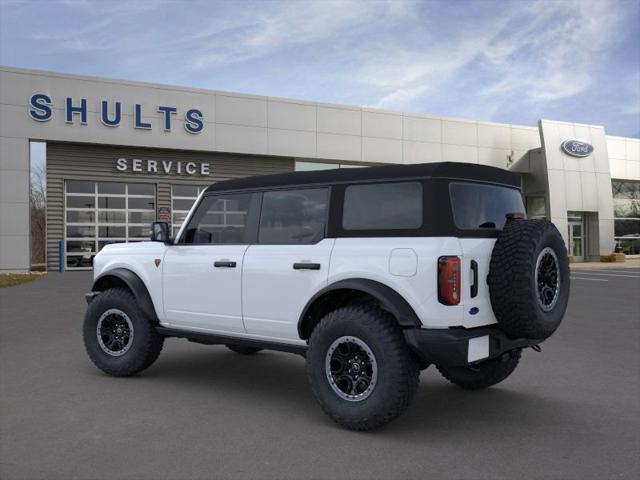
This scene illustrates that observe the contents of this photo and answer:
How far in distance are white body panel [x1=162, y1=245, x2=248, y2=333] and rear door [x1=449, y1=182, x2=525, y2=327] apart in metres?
1.82

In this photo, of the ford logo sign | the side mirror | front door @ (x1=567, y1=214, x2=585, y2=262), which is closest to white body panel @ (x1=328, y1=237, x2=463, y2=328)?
the side mirror

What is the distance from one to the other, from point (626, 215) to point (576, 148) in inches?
289

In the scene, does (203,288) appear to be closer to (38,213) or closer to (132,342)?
(132,342)

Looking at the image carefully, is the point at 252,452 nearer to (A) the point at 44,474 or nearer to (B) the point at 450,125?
(A) the point at 44,474

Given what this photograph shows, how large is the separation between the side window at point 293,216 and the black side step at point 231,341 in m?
0.82

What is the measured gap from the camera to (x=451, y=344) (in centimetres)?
388

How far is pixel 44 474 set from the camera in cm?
340

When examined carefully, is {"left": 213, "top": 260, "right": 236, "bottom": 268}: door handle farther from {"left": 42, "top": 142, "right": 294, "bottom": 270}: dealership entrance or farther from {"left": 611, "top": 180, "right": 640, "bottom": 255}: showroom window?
{"left": 611, "top": 180, "right": 640, "bottom": 255}: showroom window

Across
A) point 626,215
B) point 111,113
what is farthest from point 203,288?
point 626,215

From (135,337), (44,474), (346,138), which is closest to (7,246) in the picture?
(346,138)

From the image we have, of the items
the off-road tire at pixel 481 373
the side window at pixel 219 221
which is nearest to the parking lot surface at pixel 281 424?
the off-road tire at pixel 481 373

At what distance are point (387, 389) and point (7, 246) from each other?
833 inches

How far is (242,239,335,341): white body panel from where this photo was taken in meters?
4.52

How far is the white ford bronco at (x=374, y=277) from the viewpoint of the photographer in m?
3.99
